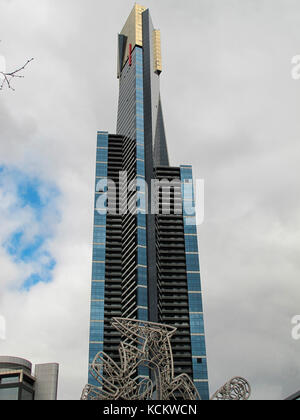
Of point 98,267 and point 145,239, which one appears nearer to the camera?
point 98,267

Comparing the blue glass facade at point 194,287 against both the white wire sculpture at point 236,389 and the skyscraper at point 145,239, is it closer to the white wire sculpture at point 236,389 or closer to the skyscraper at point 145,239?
the skyscraper at point 145,239

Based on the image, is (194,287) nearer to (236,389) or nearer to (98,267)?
(98,267)

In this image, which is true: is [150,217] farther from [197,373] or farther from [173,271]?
[197,373]

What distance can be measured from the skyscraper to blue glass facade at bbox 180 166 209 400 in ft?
0.93

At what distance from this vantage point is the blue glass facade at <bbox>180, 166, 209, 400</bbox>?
13500 centimetres

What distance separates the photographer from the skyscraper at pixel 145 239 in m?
144

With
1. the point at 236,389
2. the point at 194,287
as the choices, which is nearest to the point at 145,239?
the point at 194,287

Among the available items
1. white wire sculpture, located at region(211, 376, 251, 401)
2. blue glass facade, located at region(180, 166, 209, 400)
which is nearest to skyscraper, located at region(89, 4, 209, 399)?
blue glass facade, located at region(180, 166, 209, 400)

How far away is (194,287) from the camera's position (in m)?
152

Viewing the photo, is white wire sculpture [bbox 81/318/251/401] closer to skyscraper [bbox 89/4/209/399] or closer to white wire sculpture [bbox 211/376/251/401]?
white wire sculpture [bbox 211/376/251/401]

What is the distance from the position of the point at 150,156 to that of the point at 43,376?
95.6 metres

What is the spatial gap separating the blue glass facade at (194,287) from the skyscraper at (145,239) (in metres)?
0.28

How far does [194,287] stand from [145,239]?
23.4 metres
